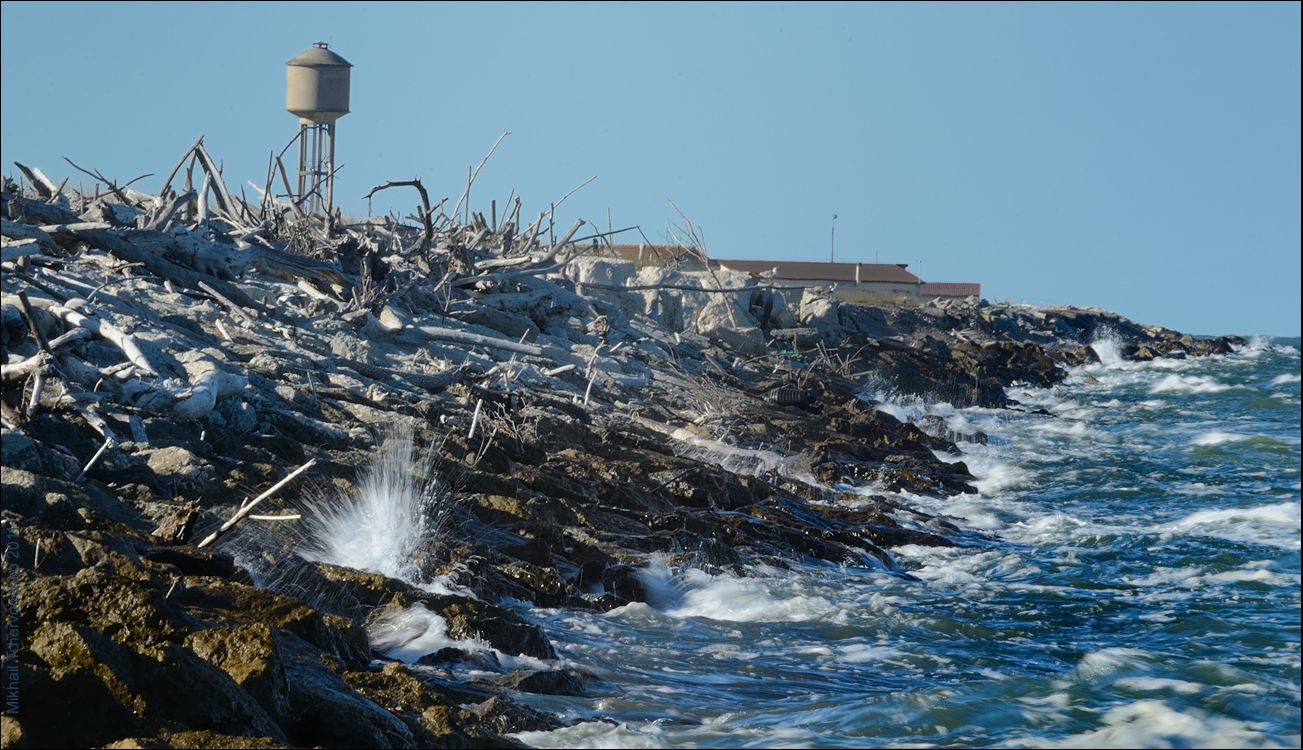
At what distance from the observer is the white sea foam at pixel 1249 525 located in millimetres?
14625

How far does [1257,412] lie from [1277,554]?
59.0 feet

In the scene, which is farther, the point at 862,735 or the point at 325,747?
the point at 862,735

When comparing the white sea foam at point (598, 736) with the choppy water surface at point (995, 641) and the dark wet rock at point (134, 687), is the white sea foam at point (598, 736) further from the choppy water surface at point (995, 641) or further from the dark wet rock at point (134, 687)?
the dark wet rock at point (134, 687)

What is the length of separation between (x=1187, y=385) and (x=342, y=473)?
31.5 metres

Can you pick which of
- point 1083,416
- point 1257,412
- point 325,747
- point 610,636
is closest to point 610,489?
point 610,636

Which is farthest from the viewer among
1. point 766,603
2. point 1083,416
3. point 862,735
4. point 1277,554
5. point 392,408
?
point 1083,416

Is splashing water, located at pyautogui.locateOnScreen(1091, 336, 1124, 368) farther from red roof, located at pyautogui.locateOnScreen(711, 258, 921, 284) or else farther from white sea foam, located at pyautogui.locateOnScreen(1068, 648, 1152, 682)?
white sea foam, located at pyautogui.locateOnScreen(1068, 648, 1152, 682)

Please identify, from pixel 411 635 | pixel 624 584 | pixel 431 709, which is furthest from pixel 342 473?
pixel 431 709

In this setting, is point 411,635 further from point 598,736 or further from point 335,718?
point 335,718

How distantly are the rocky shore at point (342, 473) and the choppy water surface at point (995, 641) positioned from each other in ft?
1.32

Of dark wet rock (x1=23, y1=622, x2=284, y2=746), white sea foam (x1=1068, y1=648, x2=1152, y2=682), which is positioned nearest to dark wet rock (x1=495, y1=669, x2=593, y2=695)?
dark wet rock (x1=23, y1=622, x2=284, y2=746)

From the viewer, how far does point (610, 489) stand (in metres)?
11.1

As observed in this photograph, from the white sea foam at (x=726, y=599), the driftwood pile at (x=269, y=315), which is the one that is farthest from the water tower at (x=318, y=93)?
the white sea foam at (x=726, y=599)

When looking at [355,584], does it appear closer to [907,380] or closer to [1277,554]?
[1277,554]
